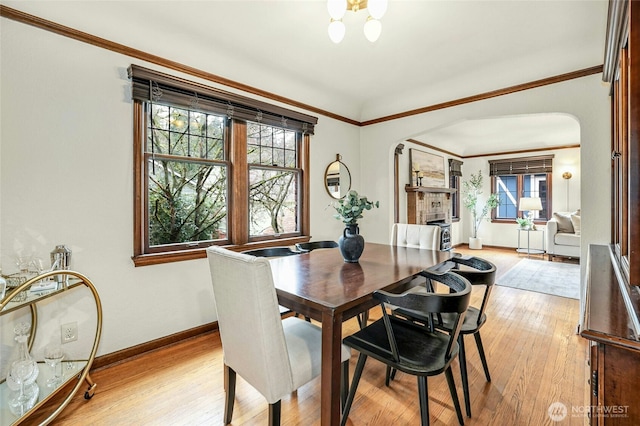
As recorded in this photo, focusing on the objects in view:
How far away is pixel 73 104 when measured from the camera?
2.07 metres

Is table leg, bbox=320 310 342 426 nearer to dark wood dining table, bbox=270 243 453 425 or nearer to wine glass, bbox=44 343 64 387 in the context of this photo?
dark wood dining table, bbox=270 243 453 425

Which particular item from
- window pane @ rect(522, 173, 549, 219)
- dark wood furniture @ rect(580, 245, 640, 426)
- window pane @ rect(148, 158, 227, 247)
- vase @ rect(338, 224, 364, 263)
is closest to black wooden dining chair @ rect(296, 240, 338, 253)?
vase @ rect(338, 224, 364, 263)

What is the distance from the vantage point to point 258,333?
1.28 m

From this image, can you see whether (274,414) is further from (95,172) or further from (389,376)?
(95,172)

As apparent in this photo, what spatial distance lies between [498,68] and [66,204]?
4.03 m

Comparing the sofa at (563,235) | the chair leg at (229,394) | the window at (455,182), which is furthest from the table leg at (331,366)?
the window at (455,182)

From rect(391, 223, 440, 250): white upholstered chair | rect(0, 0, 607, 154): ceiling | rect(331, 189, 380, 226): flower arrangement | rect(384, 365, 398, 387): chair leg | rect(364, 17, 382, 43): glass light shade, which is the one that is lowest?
rect(384, 365, 398, 387): chair leg

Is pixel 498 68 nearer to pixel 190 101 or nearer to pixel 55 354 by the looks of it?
pixel 190 101

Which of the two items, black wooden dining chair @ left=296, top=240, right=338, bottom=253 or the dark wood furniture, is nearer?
the dark wood furniture

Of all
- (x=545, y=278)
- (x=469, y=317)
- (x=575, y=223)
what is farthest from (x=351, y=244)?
(x=575, y=223)

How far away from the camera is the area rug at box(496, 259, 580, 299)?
Result: 4.02 m

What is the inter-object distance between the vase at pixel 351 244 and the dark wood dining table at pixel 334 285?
6cm

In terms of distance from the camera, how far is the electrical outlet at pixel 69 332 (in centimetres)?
204

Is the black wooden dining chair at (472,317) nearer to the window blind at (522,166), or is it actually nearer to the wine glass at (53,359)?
the wine glass at (53,359)
